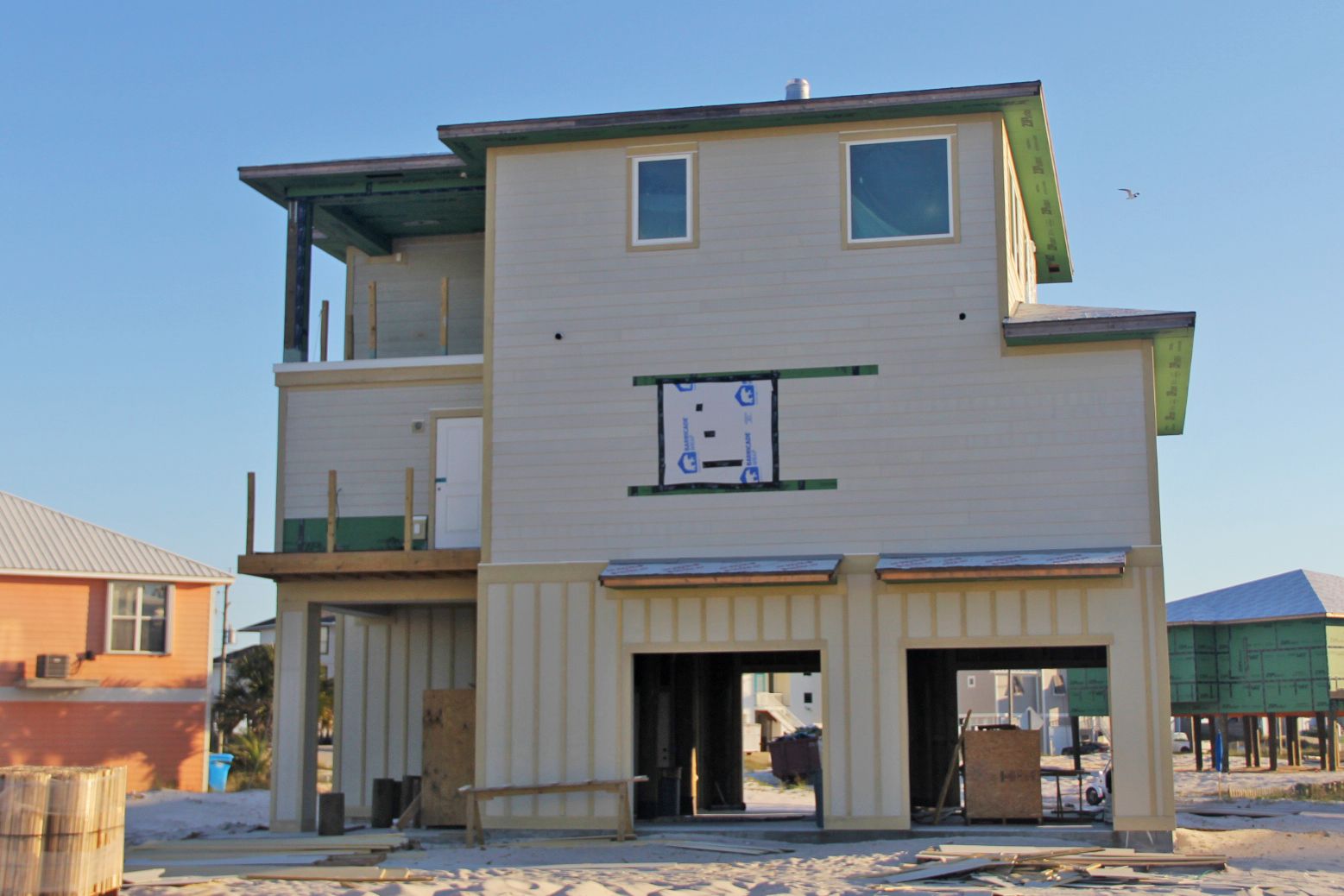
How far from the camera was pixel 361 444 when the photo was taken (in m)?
22.2

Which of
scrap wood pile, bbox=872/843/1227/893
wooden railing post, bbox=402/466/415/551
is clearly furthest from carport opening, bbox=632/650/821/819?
scrap wood pile, bbox=872/843/1227/893

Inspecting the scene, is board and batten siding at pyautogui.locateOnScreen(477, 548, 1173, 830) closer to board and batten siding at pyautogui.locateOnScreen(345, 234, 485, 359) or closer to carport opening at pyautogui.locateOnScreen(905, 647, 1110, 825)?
carport opening at pyautogui.locateOnScreen(905, 647, 1110, 825)

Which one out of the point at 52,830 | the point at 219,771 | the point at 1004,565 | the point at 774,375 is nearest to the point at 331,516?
the point at 774,375

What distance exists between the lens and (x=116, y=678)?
3581 cm

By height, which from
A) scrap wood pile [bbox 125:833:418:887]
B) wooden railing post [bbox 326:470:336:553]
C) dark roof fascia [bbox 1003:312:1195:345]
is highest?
dark roof fascia [bbox 1003:312:1195:345]

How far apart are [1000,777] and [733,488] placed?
5134 millimetres

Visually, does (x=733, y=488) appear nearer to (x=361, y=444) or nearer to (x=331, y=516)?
(x=331, y=516)

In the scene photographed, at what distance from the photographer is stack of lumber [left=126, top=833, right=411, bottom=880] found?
16.1m

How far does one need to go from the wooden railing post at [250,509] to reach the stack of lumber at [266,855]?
390 centimetres

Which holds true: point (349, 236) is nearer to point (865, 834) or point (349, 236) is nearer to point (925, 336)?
point (925, 336)

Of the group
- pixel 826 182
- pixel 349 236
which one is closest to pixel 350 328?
pixel 349 236

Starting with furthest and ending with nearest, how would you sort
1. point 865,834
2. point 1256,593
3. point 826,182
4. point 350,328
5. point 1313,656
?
point 1256,593 < point 1313,656 < point 350,328 < point 826,182 < point 865,834

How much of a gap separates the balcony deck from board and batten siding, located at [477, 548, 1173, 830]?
85 cm

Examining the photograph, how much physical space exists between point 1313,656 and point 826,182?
19.7 m
